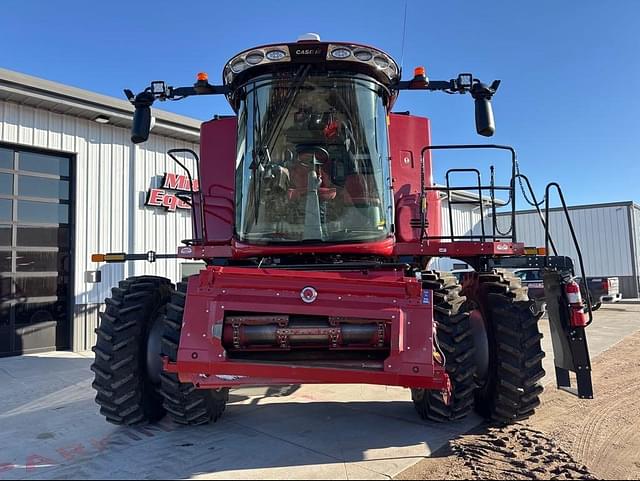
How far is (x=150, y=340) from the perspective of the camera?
4.44 metres

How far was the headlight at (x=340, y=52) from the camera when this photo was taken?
162 inches

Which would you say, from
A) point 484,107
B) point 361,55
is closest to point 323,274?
point 361,55

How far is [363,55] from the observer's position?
4176 millimetres

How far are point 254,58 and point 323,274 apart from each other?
197 cm

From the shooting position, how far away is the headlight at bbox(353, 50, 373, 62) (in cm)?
416

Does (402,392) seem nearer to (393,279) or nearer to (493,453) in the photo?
(493,453)

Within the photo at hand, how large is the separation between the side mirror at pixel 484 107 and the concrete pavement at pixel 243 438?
8.74 ft

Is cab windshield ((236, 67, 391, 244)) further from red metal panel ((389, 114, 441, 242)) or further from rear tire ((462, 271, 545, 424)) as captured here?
rear tire ((462, 271, 545, 424))

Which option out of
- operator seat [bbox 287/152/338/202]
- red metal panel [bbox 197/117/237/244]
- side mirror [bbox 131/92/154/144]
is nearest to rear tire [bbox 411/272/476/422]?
operator seat [bbox 287/152/338/202]

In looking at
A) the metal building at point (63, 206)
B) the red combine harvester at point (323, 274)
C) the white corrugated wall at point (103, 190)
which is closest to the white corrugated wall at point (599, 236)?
the white corrugated wall at point (103, 190)

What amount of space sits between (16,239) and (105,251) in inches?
61.0

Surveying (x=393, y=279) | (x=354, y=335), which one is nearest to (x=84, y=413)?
(x=354, y=335)

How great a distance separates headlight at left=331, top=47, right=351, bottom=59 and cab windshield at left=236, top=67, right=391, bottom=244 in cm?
16

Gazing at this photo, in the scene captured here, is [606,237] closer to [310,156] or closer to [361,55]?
[361,55]
